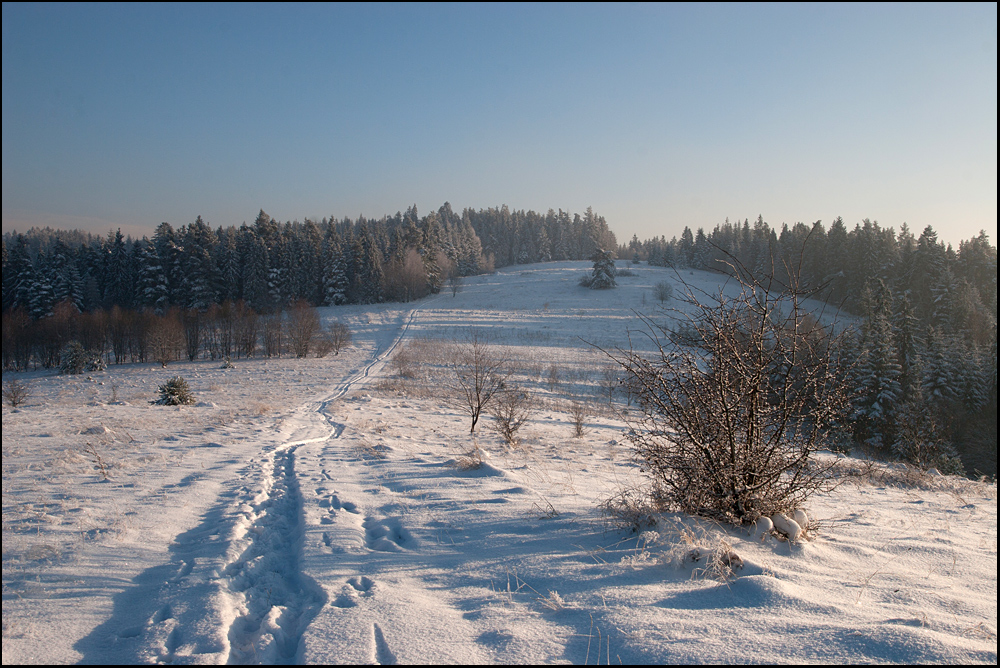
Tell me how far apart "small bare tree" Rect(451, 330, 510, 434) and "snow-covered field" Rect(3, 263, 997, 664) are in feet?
13.8

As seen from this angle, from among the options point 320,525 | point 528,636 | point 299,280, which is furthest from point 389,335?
point 528,636

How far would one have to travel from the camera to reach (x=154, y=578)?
12.3 feet

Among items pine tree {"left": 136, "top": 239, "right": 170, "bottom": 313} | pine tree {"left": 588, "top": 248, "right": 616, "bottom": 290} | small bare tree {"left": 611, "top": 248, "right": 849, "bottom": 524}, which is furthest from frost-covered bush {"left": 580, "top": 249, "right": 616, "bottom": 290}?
small bare tree {"left": 611, "top": 248, "right": 849, "bottom": 524}

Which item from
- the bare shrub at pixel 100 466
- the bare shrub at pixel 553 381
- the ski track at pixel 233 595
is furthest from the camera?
the bare shrub at pixel 553 381

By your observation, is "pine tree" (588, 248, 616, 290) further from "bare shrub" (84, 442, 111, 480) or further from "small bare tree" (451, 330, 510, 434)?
"bare shrub" (84, 442, 111, 480)

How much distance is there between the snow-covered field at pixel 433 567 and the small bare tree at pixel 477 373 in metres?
4.22

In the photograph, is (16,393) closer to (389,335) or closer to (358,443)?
(358,443)

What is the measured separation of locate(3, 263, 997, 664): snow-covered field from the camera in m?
2.57

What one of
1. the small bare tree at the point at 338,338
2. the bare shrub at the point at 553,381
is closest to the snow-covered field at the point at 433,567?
the bare shrub at the point at 553,381

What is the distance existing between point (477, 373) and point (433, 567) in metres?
9.50

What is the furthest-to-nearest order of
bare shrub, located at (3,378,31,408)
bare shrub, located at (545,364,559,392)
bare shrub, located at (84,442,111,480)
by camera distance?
1. bare shrub, located at (545,364,559,392)
2. bare shrub, located at (3,378,31,408)
3. bare shrub, located at (84,442,111,480)

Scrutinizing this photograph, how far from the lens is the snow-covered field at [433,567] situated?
2574 mm

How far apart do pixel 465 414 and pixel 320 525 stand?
1185cm

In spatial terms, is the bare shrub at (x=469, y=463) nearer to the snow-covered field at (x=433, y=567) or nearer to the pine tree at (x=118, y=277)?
the snow-covered field at (x=433, y=567)
